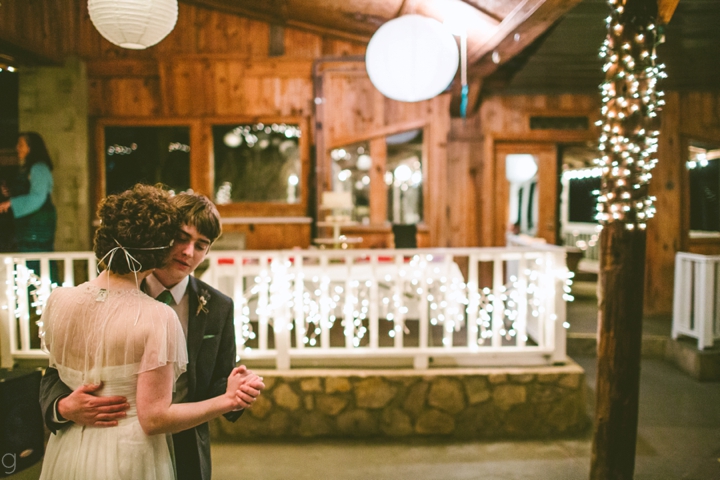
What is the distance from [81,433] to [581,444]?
378 cm

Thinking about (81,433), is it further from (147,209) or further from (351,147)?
(351,147)

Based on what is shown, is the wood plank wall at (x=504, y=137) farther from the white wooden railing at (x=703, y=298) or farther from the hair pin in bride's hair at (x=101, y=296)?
the hair pin in bride's hair at (x=101, y=296)

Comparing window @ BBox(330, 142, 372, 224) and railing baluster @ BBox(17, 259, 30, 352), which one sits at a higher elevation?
window @ BBox(330, 142, 372, 224)

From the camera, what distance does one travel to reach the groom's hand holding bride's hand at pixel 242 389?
159 cm

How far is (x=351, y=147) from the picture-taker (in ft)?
24.2

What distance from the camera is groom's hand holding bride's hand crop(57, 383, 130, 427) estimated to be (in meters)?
1.48

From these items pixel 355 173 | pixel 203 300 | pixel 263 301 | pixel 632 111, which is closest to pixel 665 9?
pixel 632 111

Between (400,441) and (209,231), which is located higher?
(209,231)

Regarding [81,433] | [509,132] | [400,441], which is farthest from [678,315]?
[81,433]

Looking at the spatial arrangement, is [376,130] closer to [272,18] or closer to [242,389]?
[272,18]

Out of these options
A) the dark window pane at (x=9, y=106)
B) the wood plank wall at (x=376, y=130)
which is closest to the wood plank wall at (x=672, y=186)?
the wood plank wall at (x=376, y=130)

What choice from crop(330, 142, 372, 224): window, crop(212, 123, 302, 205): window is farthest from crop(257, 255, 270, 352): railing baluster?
crop(212, 123, 302, 205): window

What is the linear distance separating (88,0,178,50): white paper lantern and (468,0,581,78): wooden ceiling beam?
2.76 metres

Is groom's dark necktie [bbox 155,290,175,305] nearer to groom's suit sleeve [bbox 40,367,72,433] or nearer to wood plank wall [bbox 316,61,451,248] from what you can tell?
groom's suit sleeve [bbox 40,367,72,433]
